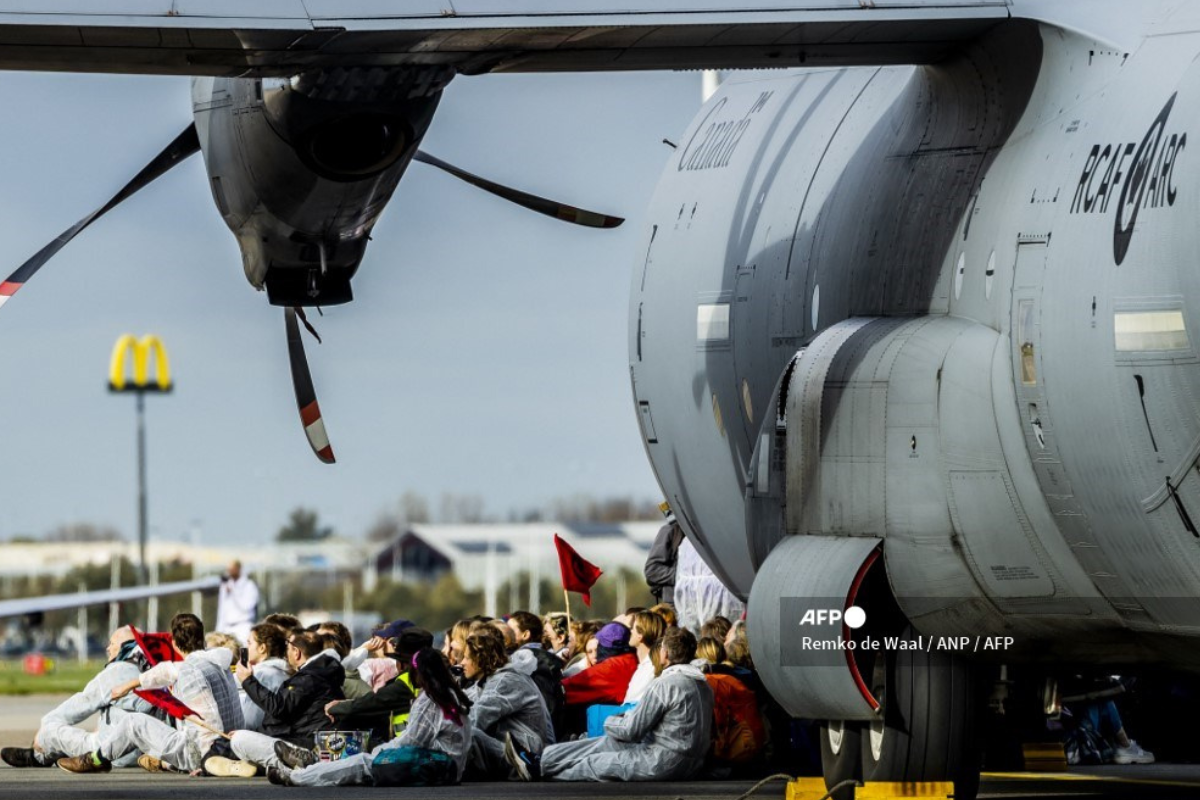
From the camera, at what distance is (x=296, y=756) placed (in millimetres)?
13328

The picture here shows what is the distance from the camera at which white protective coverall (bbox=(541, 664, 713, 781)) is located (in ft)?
41.3

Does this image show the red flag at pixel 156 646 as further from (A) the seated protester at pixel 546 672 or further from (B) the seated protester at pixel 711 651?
(B) the seated protester at pixel 711 651

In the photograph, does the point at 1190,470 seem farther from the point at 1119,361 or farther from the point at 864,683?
the point at 864,683

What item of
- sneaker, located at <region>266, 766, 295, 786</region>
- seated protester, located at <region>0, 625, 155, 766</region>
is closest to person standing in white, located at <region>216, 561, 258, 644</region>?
seated protester, located at <region>0, 625, 155, 766</region>

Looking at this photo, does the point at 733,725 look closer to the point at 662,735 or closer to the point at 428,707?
the point at 662,735

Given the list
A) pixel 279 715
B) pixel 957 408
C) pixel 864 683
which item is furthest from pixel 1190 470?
pixel 279 715

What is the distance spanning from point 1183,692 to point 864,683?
625 cm

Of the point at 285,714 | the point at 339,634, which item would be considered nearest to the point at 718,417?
the point at 285,714

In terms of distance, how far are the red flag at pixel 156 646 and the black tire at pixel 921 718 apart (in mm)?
6580

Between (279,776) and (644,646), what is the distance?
2528mm

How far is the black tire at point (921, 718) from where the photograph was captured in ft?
31.7

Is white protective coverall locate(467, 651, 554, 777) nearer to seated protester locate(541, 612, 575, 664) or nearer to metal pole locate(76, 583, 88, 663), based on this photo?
seated protester locate(541, 612, 575, 664)

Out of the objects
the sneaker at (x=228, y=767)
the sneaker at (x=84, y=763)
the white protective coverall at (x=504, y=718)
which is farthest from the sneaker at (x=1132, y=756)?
the sneaker at (x=84, y=763)

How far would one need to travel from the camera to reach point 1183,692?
590 inches
